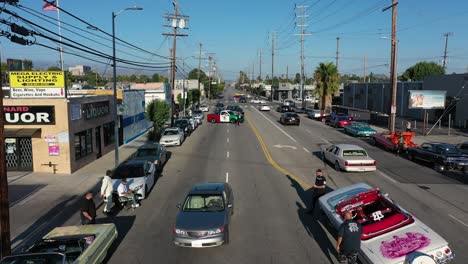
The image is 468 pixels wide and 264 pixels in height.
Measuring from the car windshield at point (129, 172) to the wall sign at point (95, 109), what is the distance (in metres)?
8.78

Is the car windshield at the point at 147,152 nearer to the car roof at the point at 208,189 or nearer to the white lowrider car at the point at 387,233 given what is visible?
the car roof at the point at 208,189

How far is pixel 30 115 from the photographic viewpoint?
2247 cm

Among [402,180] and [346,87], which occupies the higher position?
[346,87]

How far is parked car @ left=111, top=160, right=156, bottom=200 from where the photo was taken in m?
16.7

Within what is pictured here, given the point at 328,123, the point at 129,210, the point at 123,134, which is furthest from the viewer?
the point at 328,123

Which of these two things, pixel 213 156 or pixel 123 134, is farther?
pixel 123 134

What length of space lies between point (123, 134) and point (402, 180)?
2280 centimetres

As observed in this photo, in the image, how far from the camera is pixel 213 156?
27375 millimetres

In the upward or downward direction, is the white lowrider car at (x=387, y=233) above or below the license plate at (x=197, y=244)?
above

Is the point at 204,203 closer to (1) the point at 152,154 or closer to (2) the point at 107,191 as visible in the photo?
(2) the point at 107,191

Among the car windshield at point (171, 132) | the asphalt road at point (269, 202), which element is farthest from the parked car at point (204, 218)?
the car windshield at point (171, 132)

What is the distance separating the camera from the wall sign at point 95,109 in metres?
25.6

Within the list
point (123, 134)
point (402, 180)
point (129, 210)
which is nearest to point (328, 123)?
point (123, 134)

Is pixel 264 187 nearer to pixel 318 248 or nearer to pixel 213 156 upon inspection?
pixel 318 248
